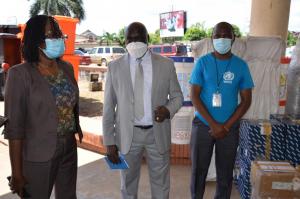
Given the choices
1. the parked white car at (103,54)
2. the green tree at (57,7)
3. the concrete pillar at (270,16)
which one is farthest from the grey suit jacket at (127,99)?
the green tree at (57,7)

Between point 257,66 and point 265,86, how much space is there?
259 millimetres

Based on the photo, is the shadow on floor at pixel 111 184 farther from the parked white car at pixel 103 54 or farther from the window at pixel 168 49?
the parked white car at pixel 103 54

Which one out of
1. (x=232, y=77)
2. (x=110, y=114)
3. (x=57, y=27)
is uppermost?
(x=57, y=27)

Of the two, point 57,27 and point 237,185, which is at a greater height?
point 57,27

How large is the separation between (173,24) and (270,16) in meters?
46.1

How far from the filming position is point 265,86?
377 cm

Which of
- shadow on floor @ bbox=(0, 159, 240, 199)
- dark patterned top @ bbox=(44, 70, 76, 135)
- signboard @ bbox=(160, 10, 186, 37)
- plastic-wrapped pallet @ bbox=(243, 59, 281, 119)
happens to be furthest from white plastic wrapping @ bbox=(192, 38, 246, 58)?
signboard @ bbox=(160, 10, 186, 37)

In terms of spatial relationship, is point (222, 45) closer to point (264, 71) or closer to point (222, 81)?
point (222, 81)

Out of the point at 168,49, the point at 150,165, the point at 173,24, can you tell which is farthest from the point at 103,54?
the point at 150,165

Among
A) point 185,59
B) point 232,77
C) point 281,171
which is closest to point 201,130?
point 232,77

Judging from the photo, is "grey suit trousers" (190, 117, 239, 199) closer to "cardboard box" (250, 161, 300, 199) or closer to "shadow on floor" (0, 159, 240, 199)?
"cardboard box" (250, 161, 300, 199)

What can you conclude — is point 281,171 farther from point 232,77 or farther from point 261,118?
point 261,118

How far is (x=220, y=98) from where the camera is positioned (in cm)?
285

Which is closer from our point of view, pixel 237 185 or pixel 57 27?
pixel 57 27
